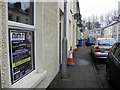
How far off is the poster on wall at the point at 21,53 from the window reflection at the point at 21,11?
25cm

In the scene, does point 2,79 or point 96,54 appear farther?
point 96,54

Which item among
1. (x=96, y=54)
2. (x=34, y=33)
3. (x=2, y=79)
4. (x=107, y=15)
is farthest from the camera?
(x=107, y=15)

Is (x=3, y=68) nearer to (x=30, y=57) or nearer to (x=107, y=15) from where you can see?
(x=30, y=57)

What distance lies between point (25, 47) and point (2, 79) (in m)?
1.56

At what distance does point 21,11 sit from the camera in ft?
13.6

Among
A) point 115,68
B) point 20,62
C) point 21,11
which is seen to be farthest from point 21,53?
point 115,68

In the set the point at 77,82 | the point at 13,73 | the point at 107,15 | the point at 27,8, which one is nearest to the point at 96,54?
the point at 77,82

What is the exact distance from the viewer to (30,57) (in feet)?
15.4

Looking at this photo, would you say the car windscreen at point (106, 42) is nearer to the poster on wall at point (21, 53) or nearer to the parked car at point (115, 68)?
the parked car at point (115, 68)

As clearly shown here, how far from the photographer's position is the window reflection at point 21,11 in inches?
141

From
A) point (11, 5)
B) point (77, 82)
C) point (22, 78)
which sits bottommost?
point (77, 82)

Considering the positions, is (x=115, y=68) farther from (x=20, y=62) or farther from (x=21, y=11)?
(x=21, y=11)

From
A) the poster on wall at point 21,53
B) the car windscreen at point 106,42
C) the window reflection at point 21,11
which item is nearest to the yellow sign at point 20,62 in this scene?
the poster on wall at point 21,53

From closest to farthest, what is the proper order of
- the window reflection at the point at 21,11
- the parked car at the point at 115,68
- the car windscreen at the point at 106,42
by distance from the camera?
1. the window reflection at the point at 21,11
2. the parked car at the point at 115,68
3. the car windscreen at the point at 106,42
